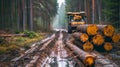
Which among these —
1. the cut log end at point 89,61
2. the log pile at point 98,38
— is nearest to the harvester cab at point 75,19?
the log pile at point 98,38

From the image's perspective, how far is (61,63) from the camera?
34.1 feet

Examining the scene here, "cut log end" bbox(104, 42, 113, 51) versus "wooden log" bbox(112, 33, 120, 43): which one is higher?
"wooden log" bbox(112, 33, 120, 43)

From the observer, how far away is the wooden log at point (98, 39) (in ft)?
43.2

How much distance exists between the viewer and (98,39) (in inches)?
519

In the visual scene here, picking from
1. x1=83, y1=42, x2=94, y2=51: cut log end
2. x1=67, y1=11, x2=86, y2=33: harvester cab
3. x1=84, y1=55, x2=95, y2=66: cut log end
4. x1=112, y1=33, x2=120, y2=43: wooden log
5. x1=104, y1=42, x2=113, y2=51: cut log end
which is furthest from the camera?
x1=67, y1=11, x2=86, y2=33: harvester cab

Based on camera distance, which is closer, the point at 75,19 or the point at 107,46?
the point at 107,46

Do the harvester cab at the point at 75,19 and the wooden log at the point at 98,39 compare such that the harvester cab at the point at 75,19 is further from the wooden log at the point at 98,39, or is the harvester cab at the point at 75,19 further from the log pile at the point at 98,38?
the wooden log at the point at 98,39

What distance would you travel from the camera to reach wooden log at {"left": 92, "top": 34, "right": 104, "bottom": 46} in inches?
518

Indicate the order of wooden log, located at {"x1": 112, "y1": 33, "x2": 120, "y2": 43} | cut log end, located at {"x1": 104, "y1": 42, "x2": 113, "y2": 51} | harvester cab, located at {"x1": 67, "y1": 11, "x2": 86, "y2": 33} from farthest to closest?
1. harvester cab, located at {"x1": 67, "y1": 11, "x2": 86, "y2": 33}
2. wooden log, located at {"x1": 112, "y1": 33, "x2": 120, "y2": 43}
3. cut log end, located at {"x1": 104, "y1": 42, "x2": 113, "y2": 51}

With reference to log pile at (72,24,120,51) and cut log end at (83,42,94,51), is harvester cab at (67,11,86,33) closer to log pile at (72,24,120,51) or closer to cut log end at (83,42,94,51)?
log pile at (72,24,120,51)

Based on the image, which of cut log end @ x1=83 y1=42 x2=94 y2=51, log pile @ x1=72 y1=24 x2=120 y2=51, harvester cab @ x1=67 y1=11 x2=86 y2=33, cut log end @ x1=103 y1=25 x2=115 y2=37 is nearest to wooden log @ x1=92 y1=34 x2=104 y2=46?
log pile @ x1=72 y1=24 x2=120 y2=51

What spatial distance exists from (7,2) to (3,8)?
220 cm

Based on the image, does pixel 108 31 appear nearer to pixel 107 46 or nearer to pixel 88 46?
pixel 107 46

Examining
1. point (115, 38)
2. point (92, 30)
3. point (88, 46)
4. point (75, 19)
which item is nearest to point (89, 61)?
point (88, 46)
